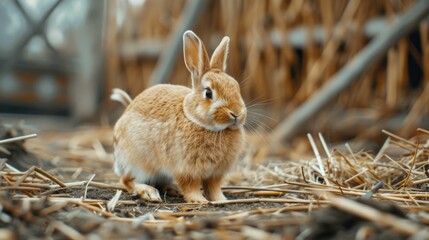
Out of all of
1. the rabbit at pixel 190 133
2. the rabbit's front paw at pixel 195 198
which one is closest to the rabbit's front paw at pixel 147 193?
the rabbit at pixel 190 133

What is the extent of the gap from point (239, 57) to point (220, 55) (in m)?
2.55

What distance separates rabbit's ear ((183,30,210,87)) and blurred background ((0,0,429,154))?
49 cm

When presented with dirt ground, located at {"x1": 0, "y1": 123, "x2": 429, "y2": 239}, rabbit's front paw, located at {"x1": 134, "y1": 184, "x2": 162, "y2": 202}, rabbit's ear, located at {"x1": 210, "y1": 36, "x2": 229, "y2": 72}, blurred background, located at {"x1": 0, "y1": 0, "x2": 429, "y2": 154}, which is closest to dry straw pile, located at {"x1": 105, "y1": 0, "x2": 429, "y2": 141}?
blurred background, located at {"x1": 0, "y1": 0, "x2": 429, "y2": 154}

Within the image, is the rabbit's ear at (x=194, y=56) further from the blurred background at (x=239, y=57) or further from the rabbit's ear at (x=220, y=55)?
the blurred background at (x=239, y=57)

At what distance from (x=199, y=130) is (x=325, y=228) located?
985 millimetres

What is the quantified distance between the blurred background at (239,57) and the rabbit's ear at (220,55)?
0.43 meters

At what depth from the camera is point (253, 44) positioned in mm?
4719

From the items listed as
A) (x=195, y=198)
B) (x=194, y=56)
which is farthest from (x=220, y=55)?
(x=195, y=198)

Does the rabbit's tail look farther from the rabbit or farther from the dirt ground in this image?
the dirt ground

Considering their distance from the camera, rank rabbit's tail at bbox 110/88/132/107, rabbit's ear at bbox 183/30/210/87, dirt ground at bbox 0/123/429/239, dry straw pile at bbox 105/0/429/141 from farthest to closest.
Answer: dry straw pile at bbox 105/0/429/141, rabbit's tail at bbox 110/88/132/107, rabbit's ear at bbox 183/30/210/87, dirt ground at bbox 0/123/429/239

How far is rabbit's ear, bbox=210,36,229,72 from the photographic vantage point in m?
2.39

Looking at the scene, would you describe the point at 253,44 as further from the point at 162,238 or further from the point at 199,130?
the point at 162,238

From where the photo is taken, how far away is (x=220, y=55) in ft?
7.91

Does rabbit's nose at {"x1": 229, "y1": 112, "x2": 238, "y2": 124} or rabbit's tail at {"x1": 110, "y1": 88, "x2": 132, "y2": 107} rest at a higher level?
rabbit's tail at {"x1": 110, "y1": 88, "x2": 132, "y2": 107}
